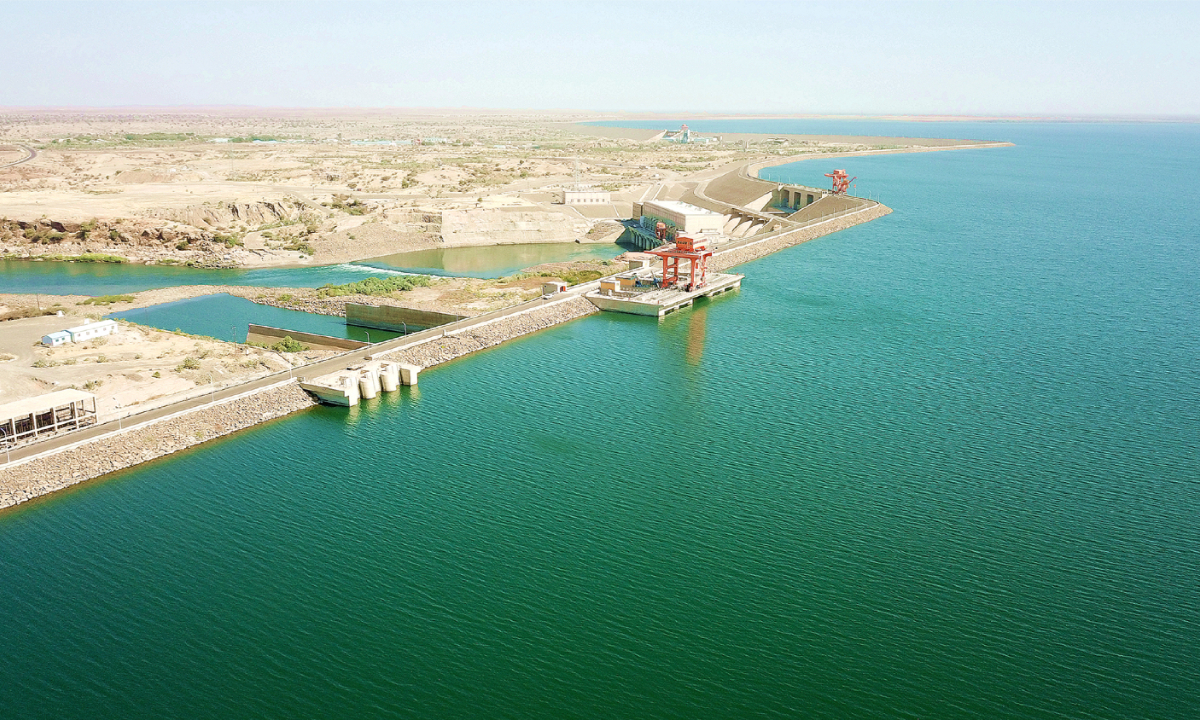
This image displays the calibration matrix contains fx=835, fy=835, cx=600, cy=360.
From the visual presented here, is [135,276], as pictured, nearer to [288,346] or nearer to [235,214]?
[235,214]

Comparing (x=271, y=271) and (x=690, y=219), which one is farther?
(x=690, y=219)

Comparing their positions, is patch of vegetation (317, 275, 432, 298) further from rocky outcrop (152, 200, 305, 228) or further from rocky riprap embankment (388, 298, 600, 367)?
rocky outcrop (152, 200, 305, 228)

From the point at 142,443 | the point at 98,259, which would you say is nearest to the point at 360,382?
the point at 142,443

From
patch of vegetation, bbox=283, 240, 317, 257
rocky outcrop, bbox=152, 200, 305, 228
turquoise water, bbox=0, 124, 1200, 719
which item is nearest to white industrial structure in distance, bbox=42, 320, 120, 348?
turquoise water, bbox=0, 124, 1200, 719

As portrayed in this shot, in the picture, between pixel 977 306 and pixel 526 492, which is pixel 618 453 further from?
pixel 977 306

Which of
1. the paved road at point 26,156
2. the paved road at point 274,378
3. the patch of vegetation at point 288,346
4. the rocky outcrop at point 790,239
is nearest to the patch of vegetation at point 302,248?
the paved road at point 274,378

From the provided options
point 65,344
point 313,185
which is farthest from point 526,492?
point 313,185
